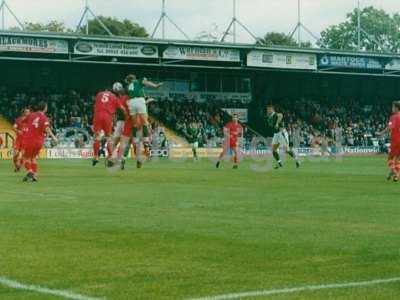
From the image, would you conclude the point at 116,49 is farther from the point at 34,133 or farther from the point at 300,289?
the point at 300,289

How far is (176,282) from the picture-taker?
7.01 metres

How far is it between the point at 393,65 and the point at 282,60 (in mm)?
9968

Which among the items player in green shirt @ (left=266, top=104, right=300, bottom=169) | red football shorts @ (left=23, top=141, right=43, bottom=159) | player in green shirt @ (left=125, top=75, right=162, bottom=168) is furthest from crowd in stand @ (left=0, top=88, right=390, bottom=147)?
red football shorts @ (left=23, top=141, right=43, bottom=159)

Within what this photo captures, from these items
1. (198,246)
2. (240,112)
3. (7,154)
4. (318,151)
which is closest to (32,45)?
→ (7,154)

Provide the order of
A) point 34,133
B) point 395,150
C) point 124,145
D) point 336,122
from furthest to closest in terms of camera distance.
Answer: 1. point 336,122
2. point 124,145
3. point 395,150
4. point 34,133

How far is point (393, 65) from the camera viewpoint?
64.0m

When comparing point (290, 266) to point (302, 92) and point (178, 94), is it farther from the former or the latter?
point (302, 92)

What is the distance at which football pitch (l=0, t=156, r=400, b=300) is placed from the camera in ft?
22.2

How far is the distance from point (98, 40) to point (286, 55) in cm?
1353

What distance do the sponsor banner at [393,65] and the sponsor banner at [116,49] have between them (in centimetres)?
1850

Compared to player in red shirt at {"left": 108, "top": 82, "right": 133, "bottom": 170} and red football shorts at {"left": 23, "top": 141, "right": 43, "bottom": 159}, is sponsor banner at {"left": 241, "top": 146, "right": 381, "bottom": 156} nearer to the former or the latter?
player in red shirt at {"left": 108, "top": 82, "right": 133, "bottom": 170}

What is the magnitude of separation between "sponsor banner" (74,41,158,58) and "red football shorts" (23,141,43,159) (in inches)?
1163

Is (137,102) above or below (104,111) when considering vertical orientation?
above

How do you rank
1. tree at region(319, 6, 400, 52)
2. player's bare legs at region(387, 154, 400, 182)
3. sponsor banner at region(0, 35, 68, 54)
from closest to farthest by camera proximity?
player's bare legs at region(387, 154, 400, 182)
sponsor banner at region(0, 35, 68, 54)
tree at region(319, 6, 400, 52)
